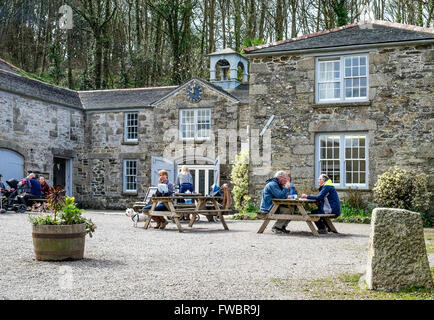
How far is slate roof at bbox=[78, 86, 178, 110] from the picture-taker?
25.5 m

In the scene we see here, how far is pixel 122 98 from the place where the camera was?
26.3 meters

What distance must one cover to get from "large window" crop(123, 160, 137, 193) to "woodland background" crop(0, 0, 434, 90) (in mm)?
8879

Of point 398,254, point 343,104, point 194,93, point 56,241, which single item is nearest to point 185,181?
point 343,104

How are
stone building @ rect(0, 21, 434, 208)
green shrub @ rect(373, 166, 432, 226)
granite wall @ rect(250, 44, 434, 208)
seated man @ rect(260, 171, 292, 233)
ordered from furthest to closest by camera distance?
1. stone building @ rect(0, 21, 434, 208)
2. granite wall @ rect(250, 44, 434, 208)
3. green shrub @ rect(373, 166, 432, 226)
4. seated man @ rect(260, 171, 292, 233)

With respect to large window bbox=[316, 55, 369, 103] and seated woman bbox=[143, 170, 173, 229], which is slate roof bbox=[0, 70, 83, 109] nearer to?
seated woman bbox=[143, 170, 173, 229]

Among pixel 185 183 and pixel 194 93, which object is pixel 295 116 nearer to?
pixel 185 183

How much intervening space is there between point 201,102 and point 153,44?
527 inches

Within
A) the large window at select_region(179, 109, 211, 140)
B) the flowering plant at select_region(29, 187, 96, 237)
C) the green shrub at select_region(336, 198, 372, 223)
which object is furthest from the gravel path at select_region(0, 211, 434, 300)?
the large window at select_region(179, 109, 211, 140)

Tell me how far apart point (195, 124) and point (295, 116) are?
6301mm

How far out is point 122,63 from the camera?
3575cm

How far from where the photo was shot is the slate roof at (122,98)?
2552 cm

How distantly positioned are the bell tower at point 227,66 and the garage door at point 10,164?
9.31m

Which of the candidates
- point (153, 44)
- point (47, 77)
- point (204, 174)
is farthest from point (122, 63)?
point (204, 174)

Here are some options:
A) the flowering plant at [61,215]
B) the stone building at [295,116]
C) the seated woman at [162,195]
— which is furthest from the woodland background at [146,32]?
the flowering plant at [61,215]
